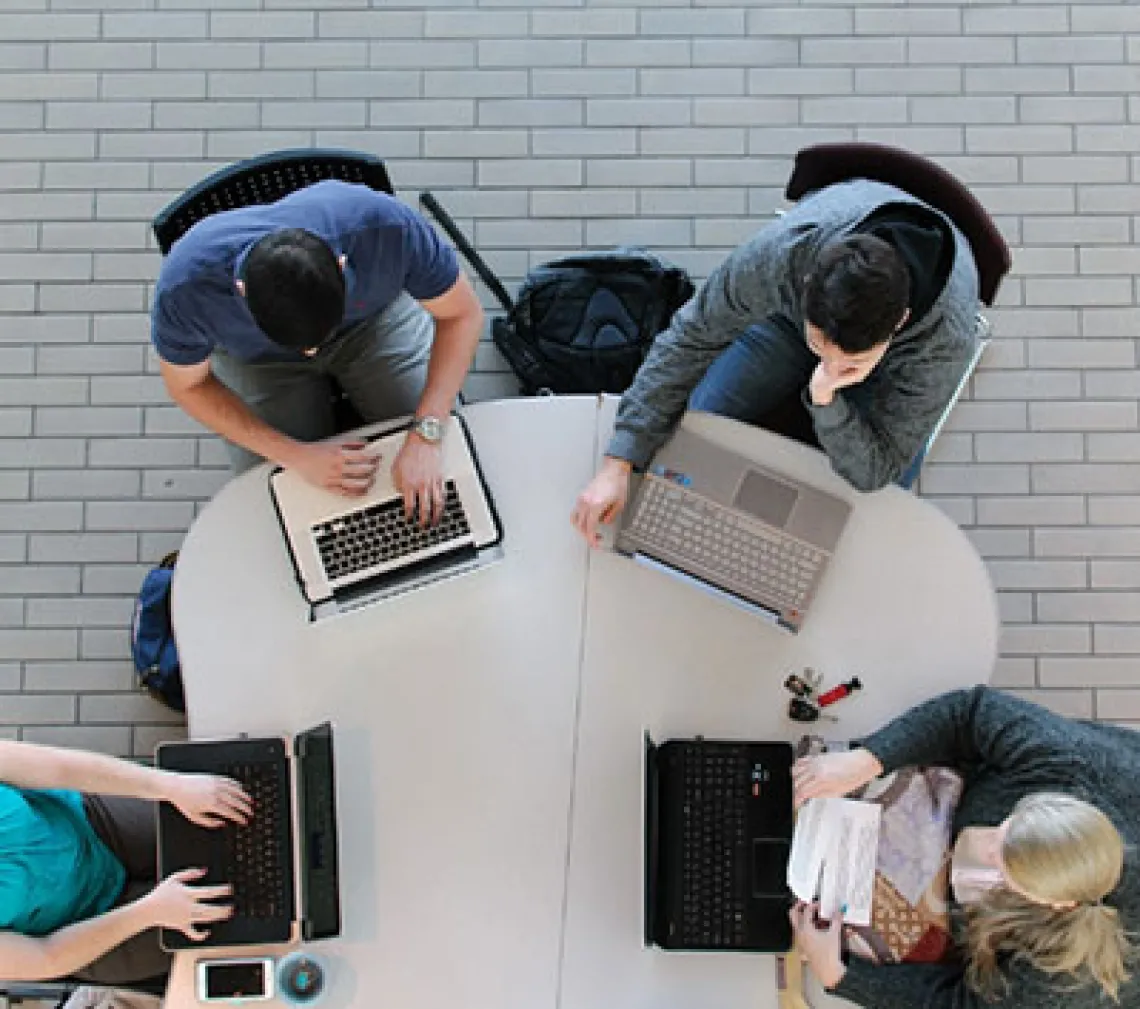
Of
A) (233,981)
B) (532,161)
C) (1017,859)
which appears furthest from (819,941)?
(532,161)

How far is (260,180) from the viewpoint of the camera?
2.40m

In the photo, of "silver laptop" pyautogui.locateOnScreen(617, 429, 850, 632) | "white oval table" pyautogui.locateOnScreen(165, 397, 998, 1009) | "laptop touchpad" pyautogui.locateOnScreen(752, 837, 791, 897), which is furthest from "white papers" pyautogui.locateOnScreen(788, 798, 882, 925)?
"silver laptop" pyautogui.locateOnScreen(617, 429, 850, 632)

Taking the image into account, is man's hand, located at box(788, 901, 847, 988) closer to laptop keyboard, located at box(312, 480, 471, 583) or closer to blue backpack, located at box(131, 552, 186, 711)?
laptop keyboard, located at box(312, 480, 471, 583)

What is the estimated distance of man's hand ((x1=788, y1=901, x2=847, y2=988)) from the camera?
2213 mm

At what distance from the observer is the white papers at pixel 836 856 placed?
7.23ft

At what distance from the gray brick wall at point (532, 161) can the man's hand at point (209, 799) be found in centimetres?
104

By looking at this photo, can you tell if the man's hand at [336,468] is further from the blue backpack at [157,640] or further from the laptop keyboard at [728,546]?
the blue backpack at [157,640]

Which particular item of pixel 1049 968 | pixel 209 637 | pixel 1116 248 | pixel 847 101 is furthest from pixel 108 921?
pixel 1116 248

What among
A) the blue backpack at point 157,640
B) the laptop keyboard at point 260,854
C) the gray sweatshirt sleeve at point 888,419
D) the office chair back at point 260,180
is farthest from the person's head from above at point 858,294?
the blue backpack at point 157,640

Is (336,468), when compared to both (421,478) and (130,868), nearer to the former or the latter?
(421,478)

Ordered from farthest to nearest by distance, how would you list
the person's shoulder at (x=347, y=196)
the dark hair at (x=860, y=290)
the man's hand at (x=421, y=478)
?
the man's hand at (x=421, y=478)
the person's shoulder at (x=347, y=196)
the dark hair at (x=860, y=290)

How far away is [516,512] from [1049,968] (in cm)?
123

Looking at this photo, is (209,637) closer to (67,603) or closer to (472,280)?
(67,603)

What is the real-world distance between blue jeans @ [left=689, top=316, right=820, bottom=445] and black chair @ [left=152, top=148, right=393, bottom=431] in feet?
2.60
